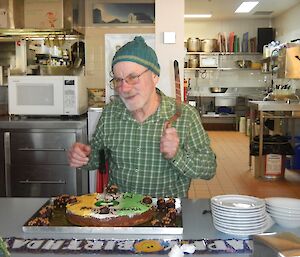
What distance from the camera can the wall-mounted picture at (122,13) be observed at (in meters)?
5.57

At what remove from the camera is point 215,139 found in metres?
9.34

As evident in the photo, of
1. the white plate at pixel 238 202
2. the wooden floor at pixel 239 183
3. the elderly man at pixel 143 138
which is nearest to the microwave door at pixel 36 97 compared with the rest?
the wooden floor at pixel 239 183

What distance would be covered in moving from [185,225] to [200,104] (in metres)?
9.80

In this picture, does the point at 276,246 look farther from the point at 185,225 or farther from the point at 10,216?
the point at 10,216

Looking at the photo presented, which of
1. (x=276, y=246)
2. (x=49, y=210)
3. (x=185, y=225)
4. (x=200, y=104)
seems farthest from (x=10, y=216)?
(x=200, y=104)

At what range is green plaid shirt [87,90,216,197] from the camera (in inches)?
73.4

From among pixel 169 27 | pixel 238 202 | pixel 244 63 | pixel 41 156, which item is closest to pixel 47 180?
pixel 41 156

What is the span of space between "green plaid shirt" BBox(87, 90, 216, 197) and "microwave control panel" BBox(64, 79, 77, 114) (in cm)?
205

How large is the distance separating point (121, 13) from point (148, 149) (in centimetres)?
410

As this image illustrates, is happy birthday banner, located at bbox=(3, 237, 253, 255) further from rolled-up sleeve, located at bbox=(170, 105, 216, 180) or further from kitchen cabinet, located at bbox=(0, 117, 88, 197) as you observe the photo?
kitchen cabinet, located at bbox=(0, 117, 88, 197)

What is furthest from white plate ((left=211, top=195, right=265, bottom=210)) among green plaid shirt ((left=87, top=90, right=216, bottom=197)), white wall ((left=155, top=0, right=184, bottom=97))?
white wall ((left=155, top=0, right=184, bottom=97))

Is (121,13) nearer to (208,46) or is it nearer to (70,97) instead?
(70,97)

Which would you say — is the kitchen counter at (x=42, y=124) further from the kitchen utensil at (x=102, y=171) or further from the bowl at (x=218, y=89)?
the bowl at (x=218, y=89)

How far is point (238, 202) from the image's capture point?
1.47 m
